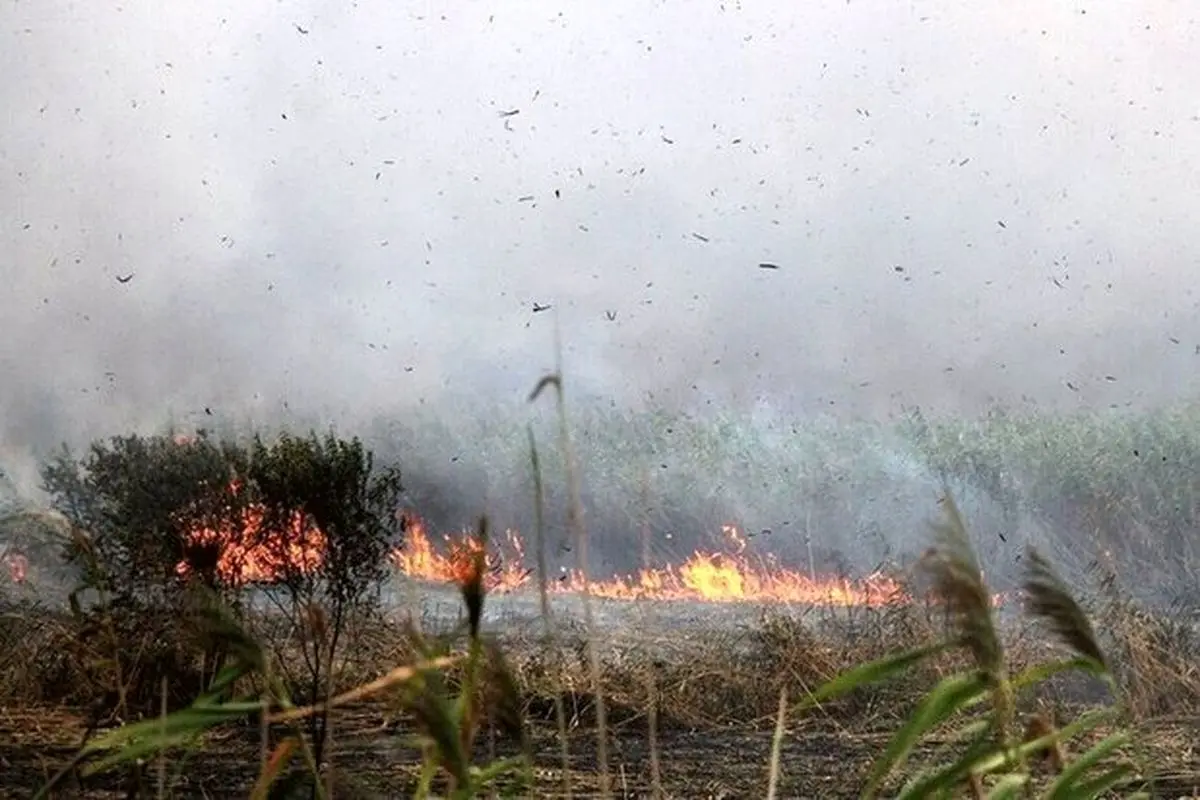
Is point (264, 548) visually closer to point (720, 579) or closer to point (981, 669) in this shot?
point (720, 579)

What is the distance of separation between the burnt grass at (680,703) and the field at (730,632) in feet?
0.05

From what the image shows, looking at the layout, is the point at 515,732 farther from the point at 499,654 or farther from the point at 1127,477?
the point at 1127,477

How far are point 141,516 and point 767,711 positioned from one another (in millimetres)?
2954

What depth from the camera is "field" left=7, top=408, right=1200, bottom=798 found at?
4.02m

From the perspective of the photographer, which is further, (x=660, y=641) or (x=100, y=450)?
(x=100, y=450)

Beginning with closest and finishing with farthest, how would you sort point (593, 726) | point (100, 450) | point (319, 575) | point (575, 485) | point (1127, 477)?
point (575, 485), point (593, 726), point (319, 575), point (100, 450), point (1127, 477)

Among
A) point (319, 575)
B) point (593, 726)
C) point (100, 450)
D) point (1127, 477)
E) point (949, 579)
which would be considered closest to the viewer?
point (949, 579)

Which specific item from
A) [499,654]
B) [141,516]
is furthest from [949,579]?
[141,516]

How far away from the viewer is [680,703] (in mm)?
5879

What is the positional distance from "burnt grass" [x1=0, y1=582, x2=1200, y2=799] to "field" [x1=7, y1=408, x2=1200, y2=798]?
0.02 m

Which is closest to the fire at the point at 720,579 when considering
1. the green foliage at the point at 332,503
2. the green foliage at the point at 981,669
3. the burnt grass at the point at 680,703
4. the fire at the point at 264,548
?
the burnt grass at the point at 680,703

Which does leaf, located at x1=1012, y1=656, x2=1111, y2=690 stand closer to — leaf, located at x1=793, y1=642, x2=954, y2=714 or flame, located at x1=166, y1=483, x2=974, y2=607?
leaf, located at x1=793, y1=642, x2=954, y2=714

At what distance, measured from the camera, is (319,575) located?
6.91 m

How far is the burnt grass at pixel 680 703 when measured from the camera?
4.20 m
